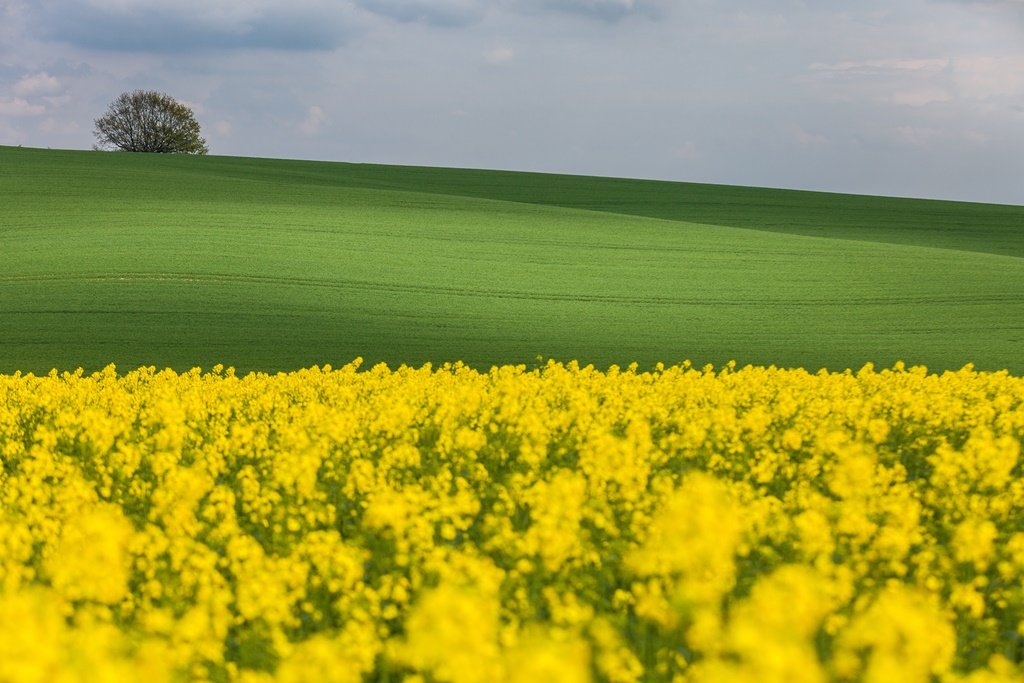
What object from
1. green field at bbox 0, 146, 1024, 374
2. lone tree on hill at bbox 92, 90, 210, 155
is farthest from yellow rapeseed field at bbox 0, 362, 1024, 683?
lone tree on hill at bbox 92, 90, 210, 155

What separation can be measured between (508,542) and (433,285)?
798 inches

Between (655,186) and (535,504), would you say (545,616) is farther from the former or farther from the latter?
(655,186)

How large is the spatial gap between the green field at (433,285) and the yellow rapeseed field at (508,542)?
8.16m

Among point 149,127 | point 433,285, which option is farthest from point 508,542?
point 149,127

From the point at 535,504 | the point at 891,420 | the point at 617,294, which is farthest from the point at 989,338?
the point at 535,504

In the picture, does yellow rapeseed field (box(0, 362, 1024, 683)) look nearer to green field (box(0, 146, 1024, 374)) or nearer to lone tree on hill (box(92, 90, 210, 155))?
green field (box(0, 146, 1024, 374))

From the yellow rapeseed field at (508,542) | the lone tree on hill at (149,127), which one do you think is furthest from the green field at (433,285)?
the lone tree on hill at (149,127)

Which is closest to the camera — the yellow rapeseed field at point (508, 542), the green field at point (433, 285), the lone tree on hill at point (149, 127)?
the yellow rapeseed field at point (508, 542)

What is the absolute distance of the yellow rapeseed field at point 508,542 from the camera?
13.2 ft

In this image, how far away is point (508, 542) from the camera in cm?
640

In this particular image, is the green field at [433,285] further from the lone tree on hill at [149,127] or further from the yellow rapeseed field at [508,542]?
the lone tree on hill at [149,127]

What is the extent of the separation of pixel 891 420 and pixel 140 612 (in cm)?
946

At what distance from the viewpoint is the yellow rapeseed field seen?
4027 mm

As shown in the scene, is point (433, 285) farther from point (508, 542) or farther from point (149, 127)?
point (149, 127)
